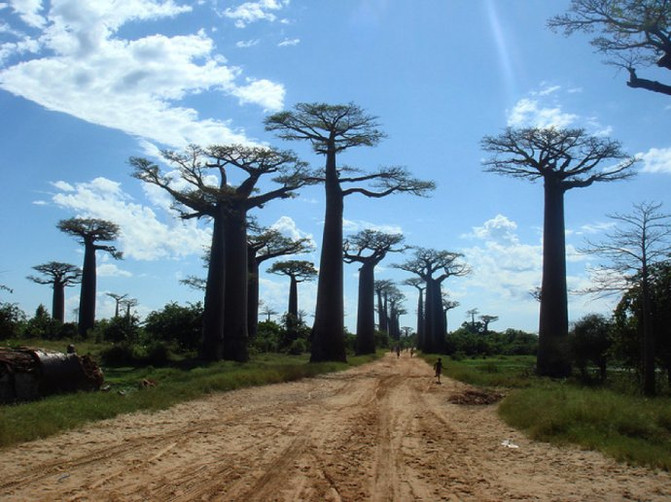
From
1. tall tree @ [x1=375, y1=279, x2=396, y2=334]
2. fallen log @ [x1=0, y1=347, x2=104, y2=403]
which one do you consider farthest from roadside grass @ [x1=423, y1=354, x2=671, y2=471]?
tall tree @ [x1=375, y1=279, x2=396, y2=334]

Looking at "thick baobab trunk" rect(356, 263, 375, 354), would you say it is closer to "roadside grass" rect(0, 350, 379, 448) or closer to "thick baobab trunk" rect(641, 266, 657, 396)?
"roadside grass" rect(0, 350, 379, 448)

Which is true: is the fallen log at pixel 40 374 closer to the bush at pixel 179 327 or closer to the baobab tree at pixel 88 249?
the bush at pixel 179 327

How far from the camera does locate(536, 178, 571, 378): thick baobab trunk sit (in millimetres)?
18297

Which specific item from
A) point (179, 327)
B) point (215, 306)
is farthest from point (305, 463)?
point (179, 327)

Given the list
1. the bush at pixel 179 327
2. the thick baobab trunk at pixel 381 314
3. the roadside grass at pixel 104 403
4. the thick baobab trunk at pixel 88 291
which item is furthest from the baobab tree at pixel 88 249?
the thick baobab trunk at pixel 381 314

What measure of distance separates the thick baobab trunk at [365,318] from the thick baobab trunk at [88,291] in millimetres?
14995

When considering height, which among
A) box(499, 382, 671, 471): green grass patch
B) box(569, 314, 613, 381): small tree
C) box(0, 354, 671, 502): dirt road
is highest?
box(569, 314, 613, 381): small tree

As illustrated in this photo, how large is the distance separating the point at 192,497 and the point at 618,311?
12.4m

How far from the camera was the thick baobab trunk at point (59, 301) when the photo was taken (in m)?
40.5

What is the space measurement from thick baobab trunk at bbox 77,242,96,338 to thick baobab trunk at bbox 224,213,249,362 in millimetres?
14869

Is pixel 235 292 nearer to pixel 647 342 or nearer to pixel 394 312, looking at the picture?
pixel 647 342

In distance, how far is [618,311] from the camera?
46.3 ft

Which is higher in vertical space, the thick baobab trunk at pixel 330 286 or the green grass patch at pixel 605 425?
the thick baobab trunk at pixel 330 286

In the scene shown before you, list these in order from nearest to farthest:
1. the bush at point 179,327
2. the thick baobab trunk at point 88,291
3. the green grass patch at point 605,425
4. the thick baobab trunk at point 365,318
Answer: the green grass patch at point 605,425 → the bush at point 179,327 → the thick baobab trunk at point 88,291 → the thick baobab trunk at point 365,318
